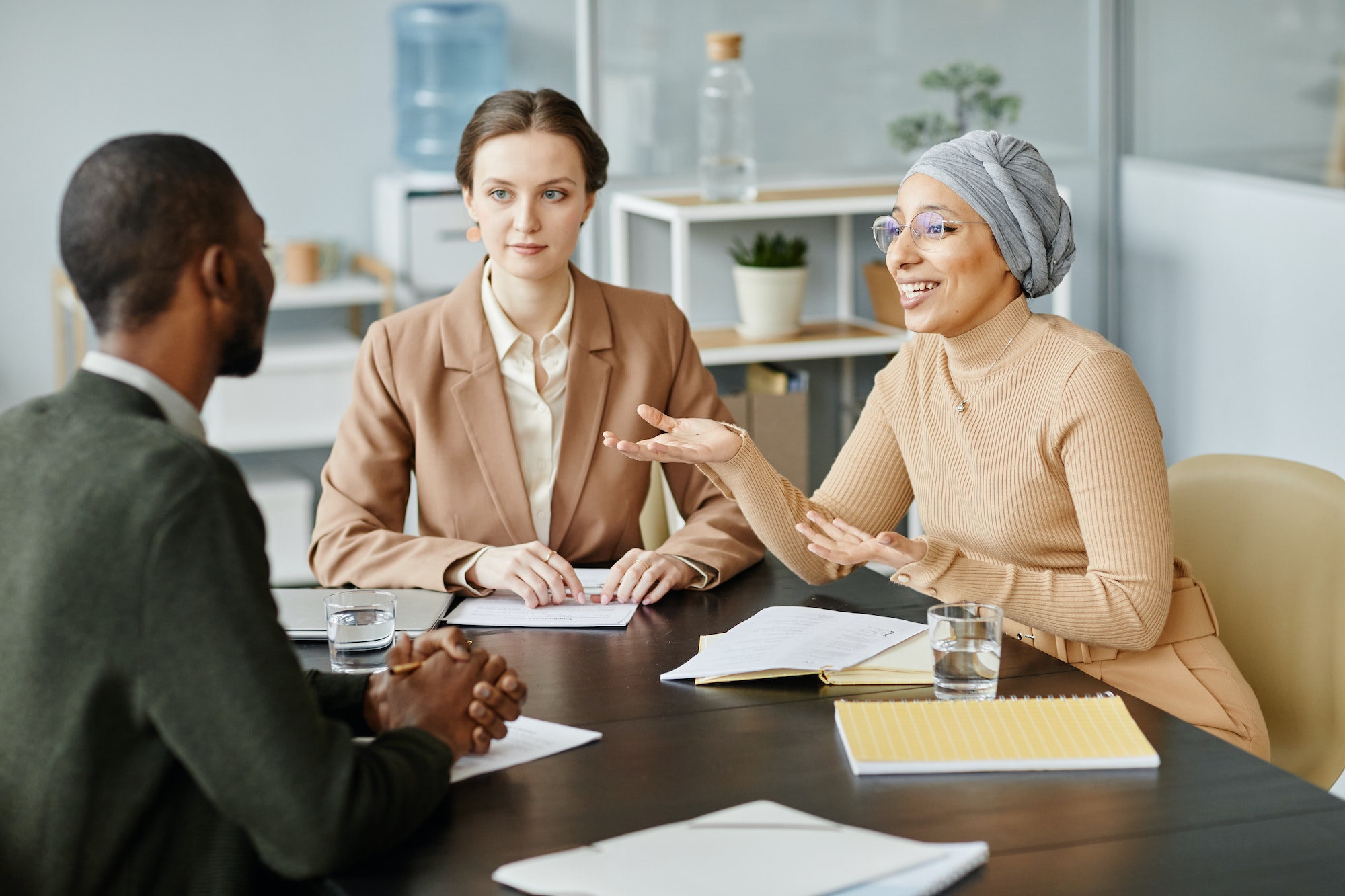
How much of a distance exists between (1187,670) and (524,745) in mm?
882

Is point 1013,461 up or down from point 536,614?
up

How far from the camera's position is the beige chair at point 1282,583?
187 cm

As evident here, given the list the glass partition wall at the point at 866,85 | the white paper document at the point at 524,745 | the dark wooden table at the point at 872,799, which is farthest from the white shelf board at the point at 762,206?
the white paper document at the point at 524,745

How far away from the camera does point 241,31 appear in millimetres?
4453

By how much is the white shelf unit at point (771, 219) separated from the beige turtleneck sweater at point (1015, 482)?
138 cm

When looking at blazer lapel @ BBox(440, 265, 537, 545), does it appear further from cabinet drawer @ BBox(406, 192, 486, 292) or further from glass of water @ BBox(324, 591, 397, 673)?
cabinet drawer @ BBox(406, 192, 486, 292)

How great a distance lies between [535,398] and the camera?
2.19 metres

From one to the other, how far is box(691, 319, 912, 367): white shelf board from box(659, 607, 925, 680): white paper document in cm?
180

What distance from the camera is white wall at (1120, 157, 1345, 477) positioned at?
3.29 meters

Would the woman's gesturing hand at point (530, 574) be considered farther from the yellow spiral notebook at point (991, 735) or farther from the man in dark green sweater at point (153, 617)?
the man in dark green sweater at point (153, 617)

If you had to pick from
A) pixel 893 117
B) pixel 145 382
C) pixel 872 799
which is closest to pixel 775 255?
pixel 893 117

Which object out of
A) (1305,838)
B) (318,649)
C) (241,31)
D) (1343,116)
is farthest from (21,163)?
(1305,838)

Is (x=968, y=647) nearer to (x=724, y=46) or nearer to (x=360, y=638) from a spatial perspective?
(x=360, y=638)

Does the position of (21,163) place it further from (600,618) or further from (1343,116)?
(1343,116)
